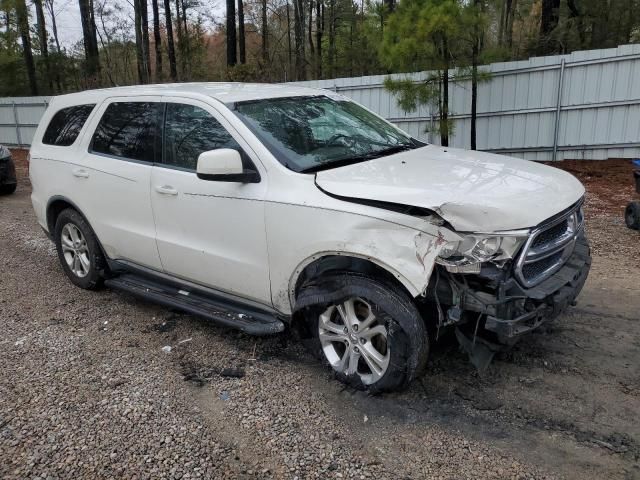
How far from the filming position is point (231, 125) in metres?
3.82

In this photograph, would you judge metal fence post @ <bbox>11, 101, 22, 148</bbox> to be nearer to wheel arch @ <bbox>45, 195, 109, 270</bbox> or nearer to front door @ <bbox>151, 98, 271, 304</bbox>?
wheel arch @ <bbox>45, 195, 109, 270</bbox>

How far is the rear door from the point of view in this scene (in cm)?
443

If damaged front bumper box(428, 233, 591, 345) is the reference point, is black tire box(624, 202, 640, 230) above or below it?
below

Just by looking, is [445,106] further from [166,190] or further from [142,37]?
[142,37]

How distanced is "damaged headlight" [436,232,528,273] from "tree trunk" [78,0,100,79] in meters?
24.6

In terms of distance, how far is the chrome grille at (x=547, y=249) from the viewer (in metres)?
2.98

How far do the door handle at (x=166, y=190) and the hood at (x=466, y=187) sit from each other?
1.25m

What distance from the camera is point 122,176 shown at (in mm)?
4555

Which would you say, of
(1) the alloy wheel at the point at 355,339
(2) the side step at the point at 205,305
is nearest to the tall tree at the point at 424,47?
(2) the side step at the point at 205,305

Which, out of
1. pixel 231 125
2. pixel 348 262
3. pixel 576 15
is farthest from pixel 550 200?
pixel 576 15

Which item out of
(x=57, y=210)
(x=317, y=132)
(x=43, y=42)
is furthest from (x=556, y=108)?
(x=43, y=42)

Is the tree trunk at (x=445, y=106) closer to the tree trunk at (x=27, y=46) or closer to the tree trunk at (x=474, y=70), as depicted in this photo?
the tree trunk at (x=474, y=70)

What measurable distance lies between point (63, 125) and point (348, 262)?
363 cm

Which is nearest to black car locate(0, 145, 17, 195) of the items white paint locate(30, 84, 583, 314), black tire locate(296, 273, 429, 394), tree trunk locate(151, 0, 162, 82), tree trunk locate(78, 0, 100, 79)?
white paint locate(30, 84, 583, 314)
